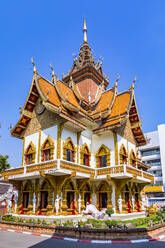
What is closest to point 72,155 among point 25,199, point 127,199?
point 25,199

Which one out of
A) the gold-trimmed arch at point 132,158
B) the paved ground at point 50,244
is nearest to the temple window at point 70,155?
the gold-trimmed arch at point 132,158

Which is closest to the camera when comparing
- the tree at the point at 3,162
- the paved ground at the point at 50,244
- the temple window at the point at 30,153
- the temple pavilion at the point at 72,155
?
the paved ground at the point at 50,244

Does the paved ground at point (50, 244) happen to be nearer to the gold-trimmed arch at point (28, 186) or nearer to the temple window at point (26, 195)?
the gold-trimmed arch at point (28, 186)

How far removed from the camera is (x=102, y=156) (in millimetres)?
16734

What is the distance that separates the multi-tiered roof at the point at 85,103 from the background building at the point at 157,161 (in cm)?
2585

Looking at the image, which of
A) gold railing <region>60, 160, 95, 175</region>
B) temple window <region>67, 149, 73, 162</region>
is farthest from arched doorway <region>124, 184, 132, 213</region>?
temple window <region>67, 149, 73, 162</region>

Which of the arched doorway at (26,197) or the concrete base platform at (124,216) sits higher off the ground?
the arched doorway at (26,197)

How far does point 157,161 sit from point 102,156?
33.5 metres

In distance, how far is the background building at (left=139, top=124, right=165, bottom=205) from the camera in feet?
140

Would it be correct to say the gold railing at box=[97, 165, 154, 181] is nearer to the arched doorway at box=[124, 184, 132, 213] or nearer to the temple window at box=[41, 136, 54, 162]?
the arched doorway at box=[124, 184, 132, 213]

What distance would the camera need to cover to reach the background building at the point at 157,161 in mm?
42750

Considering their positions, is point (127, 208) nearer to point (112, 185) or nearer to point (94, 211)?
point (112, 185)

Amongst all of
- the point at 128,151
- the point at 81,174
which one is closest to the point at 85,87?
the point at 128,151

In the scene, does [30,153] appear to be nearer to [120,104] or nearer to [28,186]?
[28,186]
